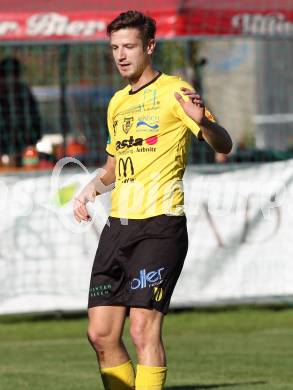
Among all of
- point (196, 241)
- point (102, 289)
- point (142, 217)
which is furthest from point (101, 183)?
point (196, 241)

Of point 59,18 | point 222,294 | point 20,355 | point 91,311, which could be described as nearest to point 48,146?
point 59,18

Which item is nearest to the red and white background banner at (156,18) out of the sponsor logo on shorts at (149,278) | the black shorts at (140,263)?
the black shorts at (140,263)

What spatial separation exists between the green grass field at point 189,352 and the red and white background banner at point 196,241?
23 cm

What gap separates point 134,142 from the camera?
688 centimetres

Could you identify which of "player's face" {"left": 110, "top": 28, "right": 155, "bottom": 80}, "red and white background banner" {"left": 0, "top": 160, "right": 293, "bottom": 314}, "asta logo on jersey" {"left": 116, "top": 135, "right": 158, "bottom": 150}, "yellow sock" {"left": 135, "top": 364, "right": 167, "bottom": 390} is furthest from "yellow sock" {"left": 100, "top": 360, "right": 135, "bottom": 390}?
"red and white background banner" {"left": 0, "top": 160, "right": 293, "bottom": 314}

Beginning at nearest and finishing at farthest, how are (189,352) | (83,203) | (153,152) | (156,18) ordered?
(153,152) < (83,203) < (189,352) < (156,18)

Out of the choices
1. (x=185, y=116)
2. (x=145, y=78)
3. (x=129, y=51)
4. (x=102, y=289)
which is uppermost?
(x=129, y=51)

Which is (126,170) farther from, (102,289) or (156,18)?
(156,18)

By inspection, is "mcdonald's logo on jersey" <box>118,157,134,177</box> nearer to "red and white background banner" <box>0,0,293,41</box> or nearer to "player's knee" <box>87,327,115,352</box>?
"player's knee" <box>87,327,115,352</box>

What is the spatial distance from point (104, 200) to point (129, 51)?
5.91 metres

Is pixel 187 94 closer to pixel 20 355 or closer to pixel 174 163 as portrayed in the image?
pixel 174 163

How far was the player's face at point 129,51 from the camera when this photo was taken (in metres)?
6.80

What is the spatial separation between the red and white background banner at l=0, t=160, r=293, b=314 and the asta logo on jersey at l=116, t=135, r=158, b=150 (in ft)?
18.6

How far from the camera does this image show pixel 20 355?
11.2m
